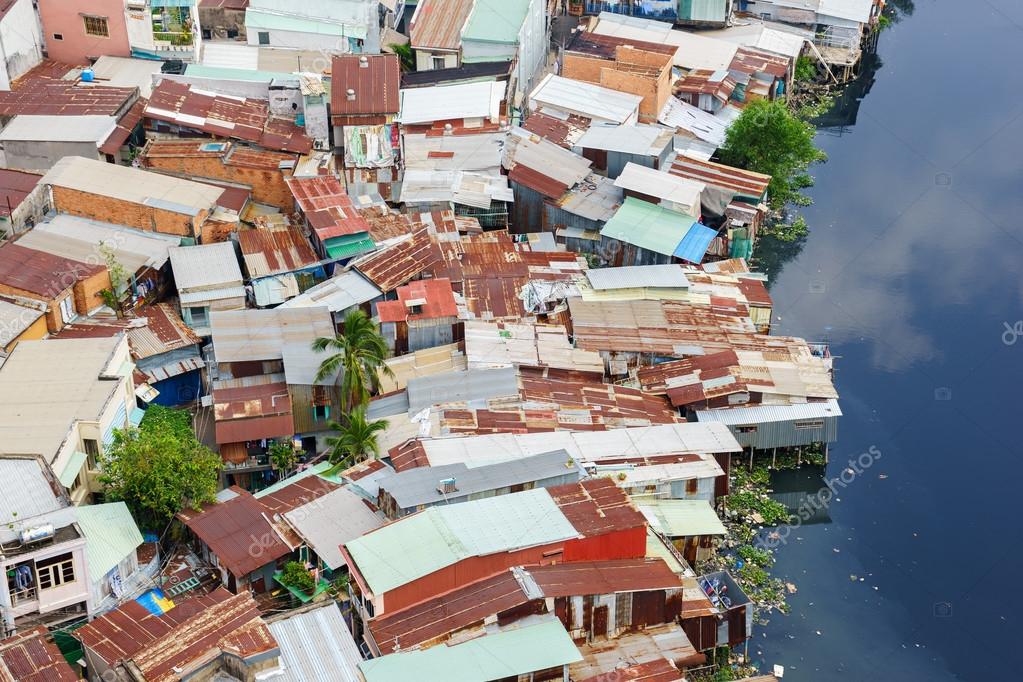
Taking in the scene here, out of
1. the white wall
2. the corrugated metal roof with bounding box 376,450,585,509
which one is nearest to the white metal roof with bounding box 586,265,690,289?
the corrugated metal roof with bounding box 376,450,585,509

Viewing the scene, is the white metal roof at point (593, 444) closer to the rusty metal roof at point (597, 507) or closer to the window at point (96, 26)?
the rusty metal roof at point (597, 507)

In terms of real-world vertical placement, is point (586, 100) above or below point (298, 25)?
below

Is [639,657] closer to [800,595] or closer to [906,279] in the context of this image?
[800,595]

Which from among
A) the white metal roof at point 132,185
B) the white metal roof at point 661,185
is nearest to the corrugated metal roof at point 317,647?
the white metal roof at point 132,185

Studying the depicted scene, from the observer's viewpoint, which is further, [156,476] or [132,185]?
[132,185]

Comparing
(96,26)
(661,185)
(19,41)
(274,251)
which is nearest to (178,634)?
(274,251)

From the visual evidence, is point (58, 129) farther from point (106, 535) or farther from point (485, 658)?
point (485, 658)
